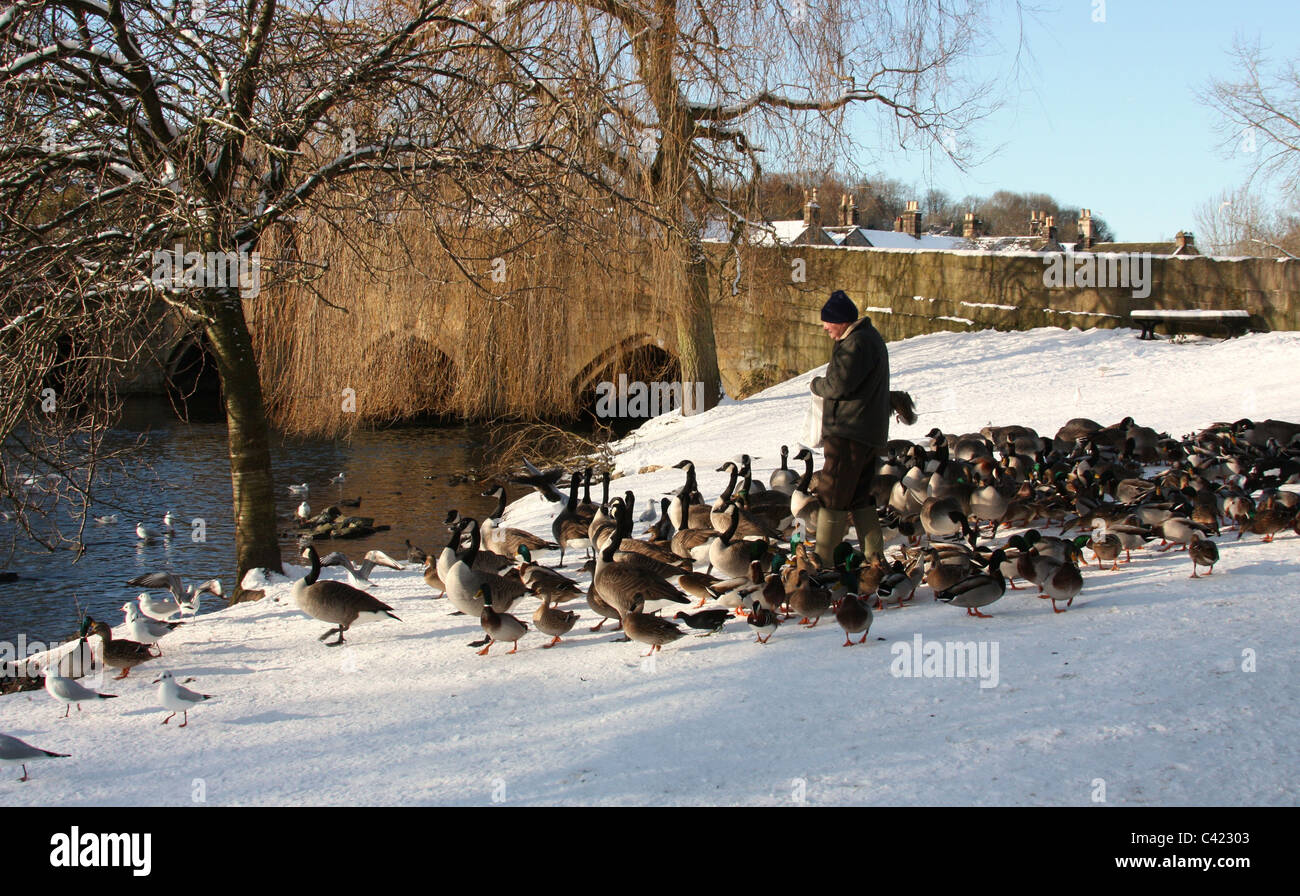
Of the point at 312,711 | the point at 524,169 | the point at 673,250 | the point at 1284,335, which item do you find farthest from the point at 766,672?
the point at 1284,335

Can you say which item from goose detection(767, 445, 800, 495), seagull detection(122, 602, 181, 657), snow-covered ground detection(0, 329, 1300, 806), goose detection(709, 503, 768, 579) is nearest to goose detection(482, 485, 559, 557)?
snow-covered ground detection(0, 329, 1300, 806)

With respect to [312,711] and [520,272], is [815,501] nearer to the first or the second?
[312,711]

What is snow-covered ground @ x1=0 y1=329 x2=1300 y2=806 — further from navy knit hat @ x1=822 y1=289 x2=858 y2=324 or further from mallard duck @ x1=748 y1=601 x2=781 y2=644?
navy knit hat @ x1=822 y1=289 x2=858 y2=324

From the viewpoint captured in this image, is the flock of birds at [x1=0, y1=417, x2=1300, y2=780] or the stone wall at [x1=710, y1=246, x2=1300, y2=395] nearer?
the flock of birds at [x1=0, y1=417, x2=1300, y2=780]

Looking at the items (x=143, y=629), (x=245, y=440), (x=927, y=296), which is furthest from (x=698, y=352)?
(x=143, y=629)

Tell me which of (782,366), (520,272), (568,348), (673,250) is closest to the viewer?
(673,250)

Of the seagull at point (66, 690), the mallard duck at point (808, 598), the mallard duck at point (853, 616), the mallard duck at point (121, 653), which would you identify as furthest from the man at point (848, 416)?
the seagull at point (66, 690)

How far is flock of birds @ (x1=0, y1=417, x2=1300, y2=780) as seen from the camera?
6340 mm

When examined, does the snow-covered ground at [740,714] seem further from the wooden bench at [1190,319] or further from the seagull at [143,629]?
the wooden bench at [1190,319]

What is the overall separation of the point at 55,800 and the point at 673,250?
12.1 metres

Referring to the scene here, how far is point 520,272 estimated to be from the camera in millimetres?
16891

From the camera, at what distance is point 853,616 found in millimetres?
5871

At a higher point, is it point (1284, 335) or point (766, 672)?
point (1284, 335)

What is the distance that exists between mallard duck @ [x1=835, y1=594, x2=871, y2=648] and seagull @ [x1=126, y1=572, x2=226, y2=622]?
16.9 ft
